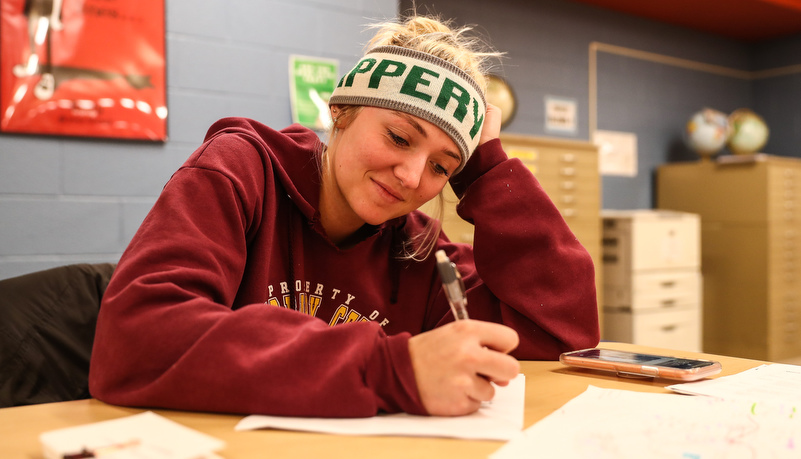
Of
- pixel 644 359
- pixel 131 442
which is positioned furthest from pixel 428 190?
pixel 131 442

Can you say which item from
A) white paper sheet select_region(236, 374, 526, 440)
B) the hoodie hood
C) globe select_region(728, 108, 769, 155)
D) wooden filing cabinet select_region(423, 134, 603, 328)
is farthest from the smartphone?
globe select_region(728, 108, 769, 155)

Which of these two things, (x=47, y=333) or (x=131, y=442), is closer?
(x=131, y=442)

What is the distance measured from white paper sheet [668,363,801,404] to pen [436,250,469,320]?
1.02ft

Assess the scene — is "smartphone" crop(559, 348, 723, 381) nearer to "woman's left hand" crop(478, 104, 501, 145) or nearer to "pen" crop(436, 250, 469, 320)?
"pen" crop(436, 250, 469, 320)

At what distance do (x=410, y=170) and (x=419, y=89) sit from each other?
0.44ft

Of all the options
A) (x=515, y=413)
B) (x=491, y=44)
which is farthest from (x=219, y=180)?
(x=491, y=44)

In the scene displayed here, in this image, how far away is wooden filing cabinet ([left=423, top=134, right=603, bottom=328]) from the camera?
3.26 metres

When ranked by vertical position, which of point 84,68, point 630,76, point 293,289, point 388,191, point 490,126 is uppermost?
point 630,76

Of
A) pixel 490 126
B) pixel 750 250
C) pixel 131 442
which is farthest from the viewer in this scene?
pixel 750 250

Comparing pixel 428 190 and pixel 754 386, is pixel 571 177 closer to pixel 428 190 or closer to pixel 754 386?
pixel 428 190

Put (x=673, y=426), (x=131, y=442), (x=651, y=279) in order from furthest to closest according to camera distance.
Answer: (x=651, y=279), (x=673, y=426), (x=131, y=442)

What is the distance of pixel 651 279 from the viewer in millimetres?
3604

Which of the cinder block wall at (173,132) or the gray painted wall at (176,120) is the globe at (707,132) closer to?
the gray painted wall at (176,120)

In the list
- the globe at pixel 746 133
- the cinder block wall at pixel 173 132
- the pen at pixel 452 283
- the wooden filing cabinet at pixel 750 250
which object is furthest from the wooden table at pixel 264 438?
the globe at pixel 746 133
